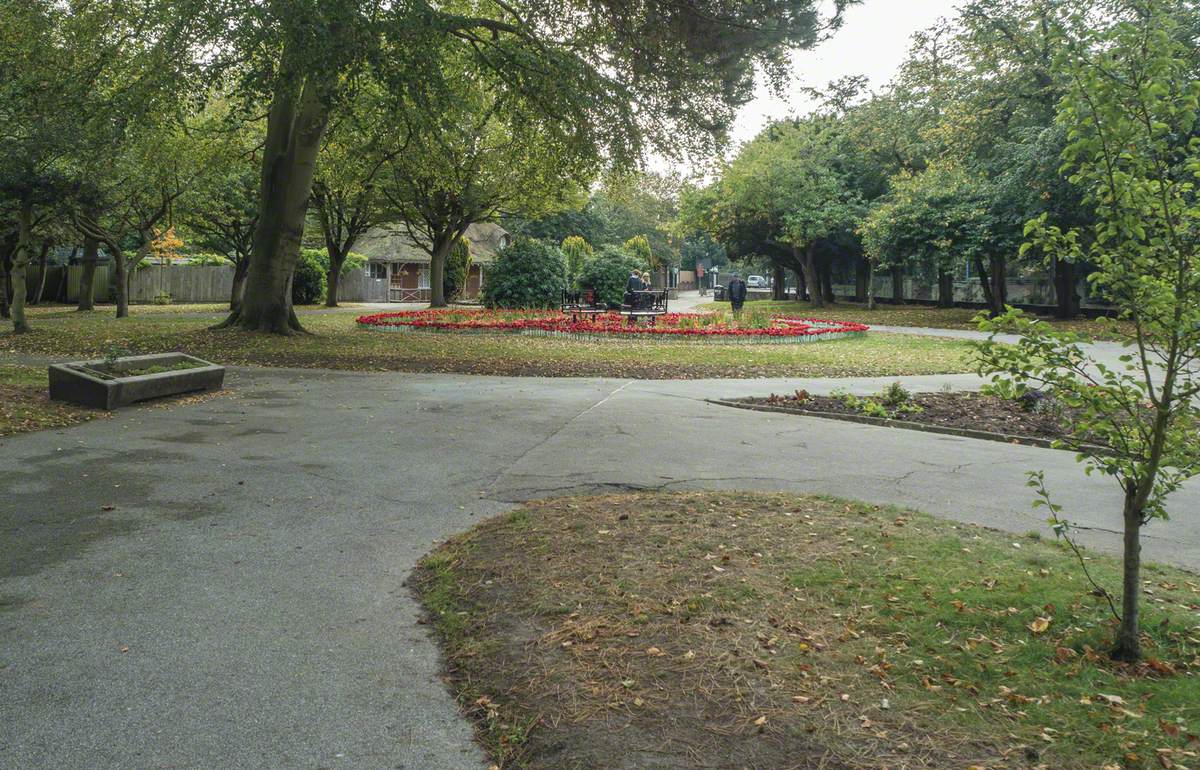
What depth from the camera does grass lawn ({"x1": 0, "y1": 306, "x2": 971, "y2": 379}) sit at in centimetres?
1588

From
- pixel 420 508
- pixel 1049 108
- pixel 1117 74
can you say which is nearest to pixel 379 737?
pixel 420 508

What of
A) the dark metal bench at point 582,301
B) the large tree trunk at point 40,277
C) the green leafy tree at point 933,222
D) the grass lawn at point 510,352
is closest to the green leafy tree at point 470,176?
the dark metal bench at point 582,301

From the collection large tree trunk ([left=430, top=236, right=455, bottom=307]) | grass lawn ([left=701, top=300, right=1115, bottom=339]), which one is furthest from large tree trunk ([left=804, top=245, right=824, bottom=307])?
large tree trunk ([left=430, top=236, right=455, bottom=307])

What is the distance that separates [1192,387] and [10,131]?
1733cm

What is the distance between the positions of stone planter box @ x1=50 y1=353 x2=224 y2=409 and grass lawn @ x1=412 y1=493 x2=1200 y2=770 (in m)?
7.13

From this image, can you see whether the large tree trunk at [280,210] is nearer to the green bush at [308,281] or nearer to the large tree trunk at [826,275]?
the green bush at [308,281]

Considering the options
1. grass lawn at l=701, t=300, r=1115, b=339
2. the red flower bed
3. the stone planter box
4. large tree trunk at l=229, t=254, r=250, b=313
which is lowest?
the stone planter box

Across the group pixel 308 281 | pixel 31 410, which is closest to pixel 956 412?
pixel 31 410

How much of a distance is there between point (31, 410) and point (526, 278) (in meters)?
25.3

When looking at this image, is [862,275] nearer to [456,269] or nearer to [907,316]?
[907,316]

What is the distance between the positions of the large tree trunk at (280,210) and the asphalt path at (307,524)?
8397 millimetres

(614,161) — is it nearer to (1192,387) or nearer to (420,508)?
Result: (420,508)

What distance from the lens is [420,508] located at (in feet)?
21.4

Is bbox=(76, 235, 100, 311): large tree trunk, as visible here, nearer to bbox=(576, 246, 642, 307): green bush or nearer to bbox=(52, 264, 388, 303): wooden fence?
bbox=(52, 264, 388, 303): wooden fence
